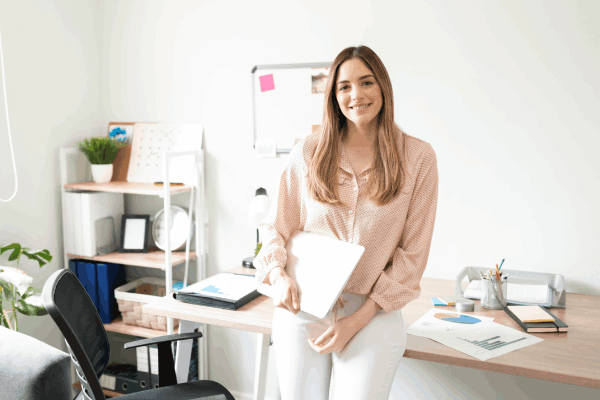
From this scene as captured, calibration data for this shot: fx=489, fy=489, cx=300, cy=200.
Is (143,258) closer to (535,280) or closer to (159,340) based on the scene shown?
(159,340)

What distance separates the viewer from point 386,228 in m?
1.30

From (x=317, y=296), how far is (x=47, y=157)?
182cm

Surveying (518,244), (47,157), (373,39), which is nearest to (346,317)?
(518,244)

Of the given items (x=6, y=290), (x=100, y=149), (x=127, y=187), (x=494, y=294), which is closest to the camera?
(x=494, y=294)

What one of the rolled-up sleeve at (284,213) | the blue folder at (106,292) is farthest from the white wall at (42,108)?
the rolled-up sleeve at (284,213)

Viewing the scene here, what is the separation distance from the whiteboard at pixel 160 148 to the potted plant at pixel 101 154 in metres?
0.10

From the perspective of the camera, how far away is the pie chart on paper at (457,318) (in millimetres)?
1541

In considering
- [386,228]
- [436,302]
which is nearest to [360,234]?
[386,228]

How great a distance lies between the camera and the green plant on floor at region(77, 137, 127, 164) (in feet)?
8.09

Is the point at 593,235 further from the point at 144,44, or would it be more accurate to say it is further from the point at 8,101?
the point at 8,101

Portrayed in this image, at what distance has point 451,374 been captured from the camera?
6.93ft

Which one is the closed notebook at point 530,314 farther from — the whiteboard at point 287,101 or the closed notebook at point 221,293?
the whiteboard at point 287,101

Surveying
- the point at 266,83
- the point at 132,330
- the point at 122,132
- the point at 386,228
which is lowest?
the point at 132,330

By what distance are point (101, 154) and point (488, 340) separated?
2.00 meters
